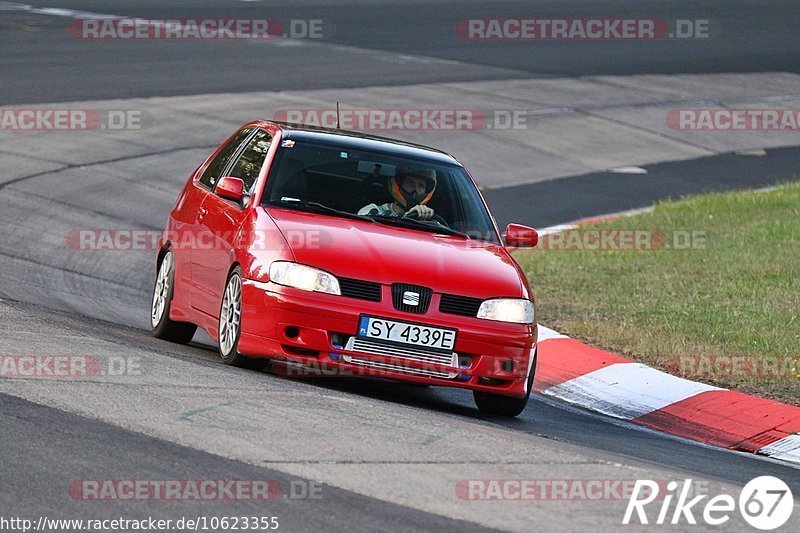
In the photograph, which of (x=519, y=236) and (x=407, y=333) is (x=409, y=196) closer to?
(x=519, y=236)

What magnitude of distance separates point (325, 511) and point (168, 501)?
2.02ft

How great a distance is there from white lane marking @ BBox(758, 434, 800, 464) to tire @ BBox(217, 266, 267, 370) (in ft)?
10.1

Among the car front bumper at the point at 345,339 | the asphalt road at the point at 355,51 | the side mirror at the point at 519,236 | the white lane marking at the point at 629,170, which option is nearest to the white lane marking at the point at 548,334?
the side mirror at the point at 519,236

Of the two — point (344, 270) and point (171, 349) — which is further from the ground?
point (344, 270)

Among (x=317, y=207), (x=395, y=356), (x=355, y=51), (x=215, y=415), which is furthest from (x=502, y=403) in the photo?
(x=355, y=51)

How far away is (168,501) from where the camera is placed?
18.7ft

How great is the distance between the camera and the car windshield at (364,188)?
9.30 m

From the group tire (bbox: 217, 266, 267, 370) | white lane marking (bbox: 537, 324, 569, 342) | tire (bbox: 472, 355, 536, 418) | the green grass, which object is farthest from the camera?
white lane marking (bbox: 537, 324, 569, 342)

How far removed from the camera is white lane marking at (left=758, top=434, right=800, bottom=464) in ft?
28.2

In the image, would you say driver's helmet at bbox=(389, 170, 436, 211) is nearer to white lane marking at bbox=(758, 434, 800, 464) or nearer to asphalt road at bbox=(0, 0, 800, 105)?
white lane marking at bbox=(758, 434, 800, 464)

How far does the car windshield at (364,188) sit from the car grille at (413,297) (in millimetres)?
925

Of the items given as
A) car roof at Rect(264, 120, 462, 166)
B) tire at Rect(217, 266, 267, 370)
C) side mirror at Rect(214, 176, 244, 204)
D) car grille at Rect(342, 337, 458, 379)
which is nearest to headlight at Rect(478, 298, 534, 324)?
car grille at Rect(342, 337, 458, 379)

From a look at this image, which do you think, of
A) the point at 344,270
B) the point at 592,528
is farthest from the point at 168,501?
the point at 344,270

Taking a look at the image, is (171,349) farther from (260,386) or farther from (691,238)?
(691,238)
